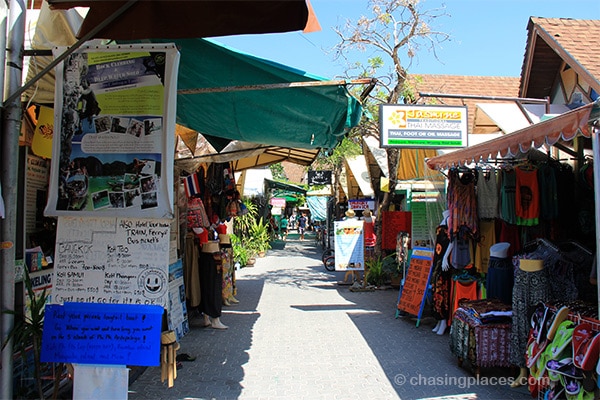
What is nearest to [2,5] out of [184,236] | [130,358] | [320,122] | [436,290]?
[130,358]

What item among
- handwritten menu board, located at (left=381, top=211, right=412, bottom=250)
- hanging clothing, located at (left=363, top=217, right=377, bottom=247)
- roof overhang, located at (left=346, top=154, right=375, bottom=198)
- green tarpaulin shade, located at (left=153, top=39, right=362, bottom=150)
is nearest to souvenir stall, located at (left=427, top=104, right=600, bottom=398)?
green tarpaulin shade, located at (left=153, top=39, right=362, bottom=150)

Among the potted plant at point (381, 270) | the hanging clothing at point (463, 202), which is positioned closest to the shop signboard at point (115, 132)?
the hanging clothing at point (463, 202)

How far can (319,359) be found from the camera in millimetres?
5680

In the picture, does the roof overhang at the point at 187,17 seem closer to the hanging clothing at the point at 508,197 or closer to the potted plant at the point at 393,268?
the hanging clothing at the point at 508,197

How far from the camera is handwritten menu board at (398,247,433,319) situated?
7.46 metres

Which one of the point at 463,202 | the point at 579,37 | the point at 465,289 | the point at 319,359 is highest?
the point at 579,37

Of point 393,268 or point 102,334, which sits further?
point 393,268

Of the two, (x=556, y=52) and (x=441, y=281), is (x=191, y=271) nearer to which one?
(x=441, y=281)

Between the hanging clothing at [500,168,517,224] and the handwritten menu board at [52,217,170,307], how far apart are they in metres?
4.59

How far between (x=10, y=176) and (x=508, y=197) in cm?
544

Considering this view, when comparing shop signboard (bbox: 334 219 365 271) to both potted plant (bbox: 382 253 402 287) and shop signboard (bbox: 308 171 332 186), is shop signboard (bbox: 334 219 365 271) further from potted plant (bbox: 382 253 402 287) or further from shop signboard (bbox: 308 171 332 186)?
shop signboard (bbox: 308 171 332 186)

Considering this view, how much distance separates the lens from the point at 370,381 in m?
4.91

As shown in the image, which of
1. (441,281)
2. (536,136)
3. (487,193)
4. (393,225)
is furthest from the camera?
(393,225)

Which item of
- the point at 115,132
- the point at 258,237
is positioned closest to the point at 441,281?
the point at 115,132
